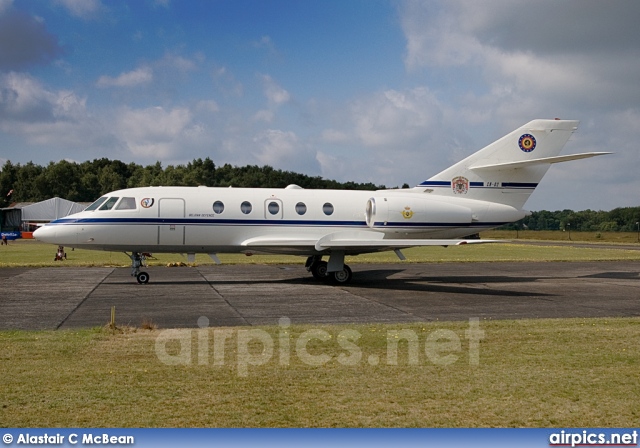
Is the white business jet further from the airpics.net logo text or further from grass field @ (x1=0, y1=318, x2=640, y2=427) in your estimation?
grass field @ (x1=0, y1=318, x2=640, y2=427)

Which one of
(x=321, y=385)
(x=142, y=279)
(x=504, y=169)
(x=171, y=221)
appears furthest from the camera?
(x=504, y=169)

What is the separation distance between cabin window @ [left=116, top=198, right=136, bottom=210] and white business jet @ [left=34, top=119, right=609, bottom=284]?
32mm

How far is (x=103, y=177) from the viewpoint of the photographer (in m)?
109

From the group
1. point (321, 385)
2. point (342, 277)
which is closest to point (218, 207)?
point (342, 277)

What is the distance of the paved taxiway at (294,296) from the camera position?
1385 centimetres

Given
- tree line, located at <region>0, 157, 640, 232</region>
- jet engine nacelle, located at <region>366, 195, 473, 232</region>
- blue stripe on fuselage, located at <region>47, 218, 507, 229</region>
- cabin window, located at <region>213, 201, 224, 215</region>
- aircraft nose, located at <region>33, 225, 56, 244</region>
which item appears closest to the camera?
aircraft nose, located at <region>33, 225, 56, 244</region>

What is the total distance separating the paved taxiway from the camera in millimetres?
13852

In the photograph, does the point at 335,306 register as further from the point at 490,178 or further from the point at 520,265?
the point at 520,265

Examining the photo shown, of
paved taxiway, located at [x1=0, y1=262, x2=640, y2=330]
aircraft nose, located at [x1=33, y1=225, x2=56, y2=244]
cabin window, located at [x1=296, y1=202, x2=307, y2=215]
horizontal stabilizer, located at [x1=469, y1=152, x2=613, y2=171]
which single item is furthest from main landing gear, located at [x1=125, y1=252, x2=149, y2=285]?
horizontal stabilizer, located at [x1=469, y1=152, x2=613, y2=171]

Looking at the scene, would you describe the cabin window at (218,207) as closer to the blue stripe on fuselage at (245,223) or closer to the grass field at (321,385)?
the blue stripe on fuselage at (245,223)

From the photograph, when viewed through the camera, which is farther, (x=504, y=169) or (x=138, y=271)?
(x=504, y=169)

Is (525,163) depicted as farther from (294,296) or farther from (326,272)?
(294,296)

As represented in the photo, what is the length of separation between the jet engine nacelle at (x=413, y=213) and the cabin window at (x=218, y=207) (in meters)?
5.16

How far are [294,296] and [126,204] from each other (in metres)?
6.92
